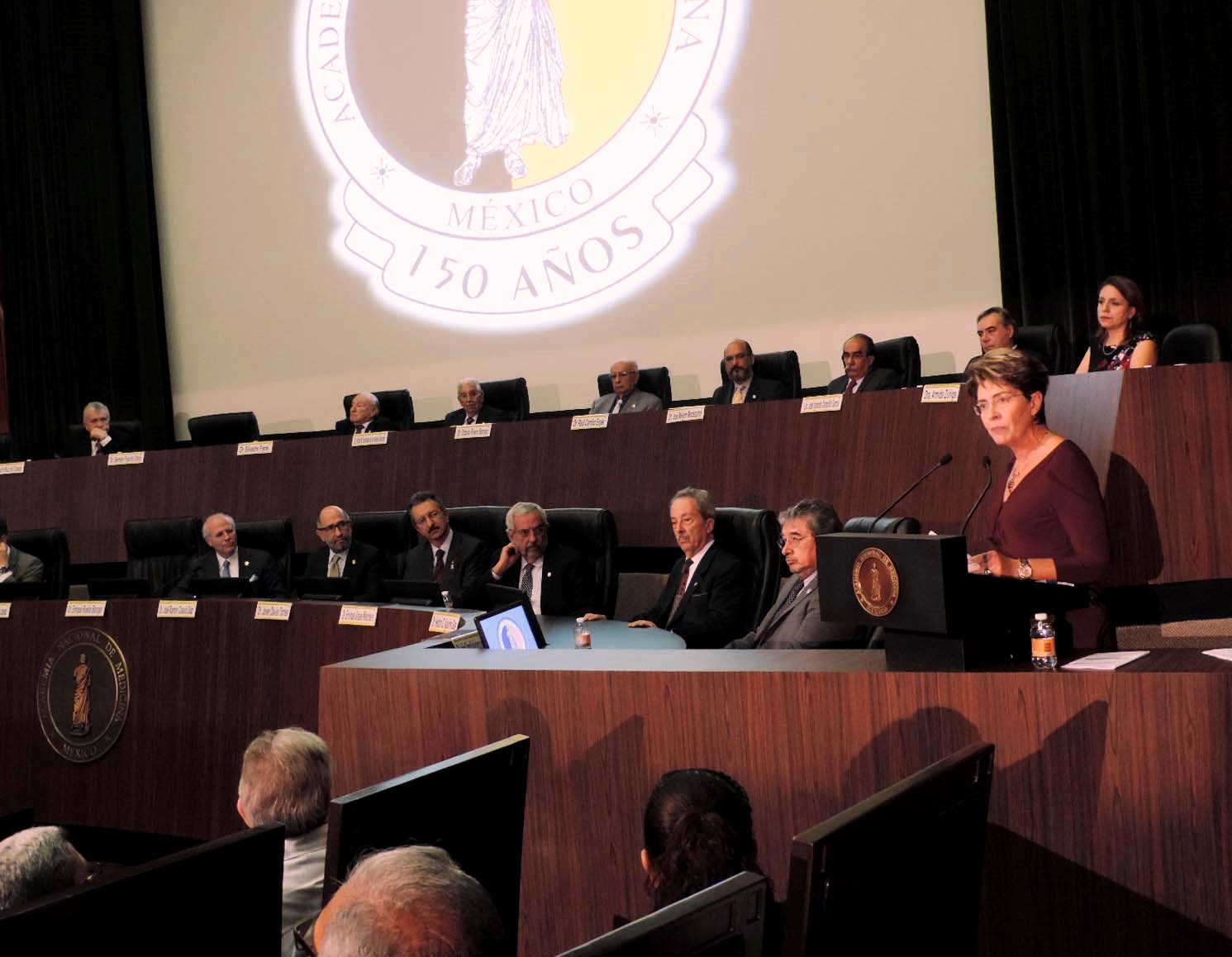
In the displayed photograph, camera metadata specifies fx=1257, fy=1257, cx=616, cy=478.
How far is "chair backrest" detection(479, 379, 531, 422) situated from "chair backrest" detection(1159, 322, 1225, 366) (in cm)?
323

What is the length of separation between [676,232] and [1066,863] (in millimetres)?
5301

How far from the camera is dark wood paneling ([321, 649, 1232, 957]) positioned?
5.53 feet

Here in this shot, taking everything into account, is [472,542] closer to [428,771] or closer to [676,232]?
[676,232]

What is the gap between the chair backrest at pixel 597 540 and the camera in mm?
4691

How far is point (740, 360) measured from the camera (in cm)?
596

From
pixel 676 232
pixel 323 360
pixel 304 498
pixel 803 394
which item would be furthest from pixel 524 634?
pixel 323 360

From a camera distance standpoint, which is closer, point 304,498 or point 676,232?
point 304,498

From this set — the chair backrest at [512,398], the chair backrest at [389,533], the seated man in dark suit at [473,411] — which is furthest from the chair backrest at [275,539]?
the chair backrest at [512,398]

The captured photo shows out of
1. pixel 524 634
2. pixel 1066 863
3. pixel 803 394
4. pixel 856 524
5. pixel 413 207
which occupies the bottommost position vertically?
pixel 1066 863

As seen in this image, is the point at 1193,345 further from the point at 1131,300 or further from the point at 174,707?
the point at 174,707

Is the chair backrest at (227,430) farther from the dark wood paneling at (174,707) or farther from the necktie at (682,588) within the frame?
the necktie at (682,588)

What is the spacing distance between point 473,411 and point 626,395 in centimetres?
81

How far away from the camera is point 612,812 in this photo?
2.09 meters

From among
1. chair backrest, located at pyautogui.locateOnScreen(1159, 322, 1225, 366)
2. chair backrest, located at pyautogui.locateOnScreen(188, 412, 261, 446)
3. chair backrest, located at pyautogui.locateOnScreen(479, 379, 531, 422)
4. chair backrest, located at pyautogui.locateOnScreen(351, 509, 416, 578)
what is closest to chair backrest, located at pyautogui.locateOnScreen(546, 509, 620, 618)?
chair backrest, located at pyautogui.locateOnScreen(351, 509, 416, 578)
